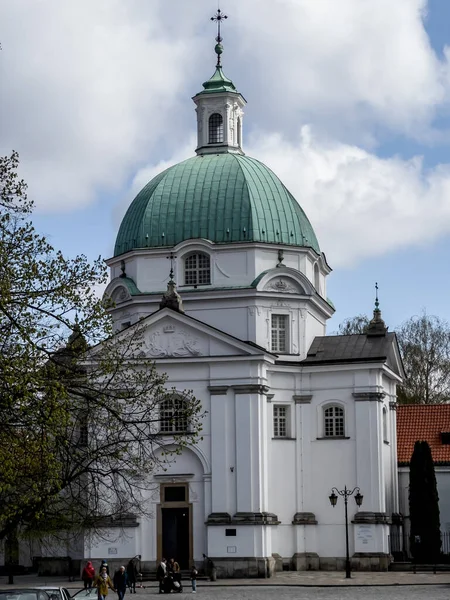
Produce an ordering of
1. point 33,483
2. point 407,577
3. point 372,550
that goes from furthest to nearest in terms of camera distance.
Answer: point 372,550 < point 407,577 < point 33,483

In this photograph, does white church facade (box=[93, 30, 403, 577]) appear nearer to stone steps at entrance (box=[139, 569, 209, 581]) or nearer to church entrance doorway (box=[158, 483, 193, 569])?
church entrance doorway (box=[158, 483, 193, 569])

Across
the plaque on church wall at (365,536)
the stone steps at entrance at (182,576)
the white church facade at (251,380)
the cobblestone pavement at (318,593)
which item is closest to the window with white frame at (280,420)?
the white church facade at (251,380)

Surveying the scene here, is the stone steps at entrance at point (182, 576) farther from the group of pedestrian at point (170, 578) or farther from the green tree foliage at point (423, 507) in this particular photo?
the green tree foliage at point (423, 507)

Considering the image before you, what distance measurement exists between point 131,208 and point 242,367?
11.6m

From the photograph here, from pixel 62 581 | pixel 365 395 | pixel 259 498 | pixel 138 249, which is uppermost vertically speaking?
pixel 138 249

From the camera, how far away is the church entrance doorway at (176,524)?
5209 cm

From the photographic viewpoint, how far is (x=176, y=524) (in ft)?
172

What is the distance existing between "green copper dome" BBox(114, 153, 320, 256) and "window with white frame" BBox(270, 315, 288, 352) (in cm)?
351

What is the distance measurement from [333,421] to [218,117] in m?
16.6

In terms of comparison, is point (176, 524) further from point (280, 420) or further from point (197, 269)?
point (197, 269)

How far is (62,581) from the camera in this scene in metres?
50.6

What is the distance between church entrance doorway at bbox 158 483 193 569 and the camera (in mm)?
52094

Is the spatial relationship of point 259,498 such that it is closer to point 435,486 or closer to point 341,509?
point 341,509

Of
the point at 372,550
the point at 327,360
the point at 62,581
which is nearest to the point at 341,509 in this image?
the point at 372,550
